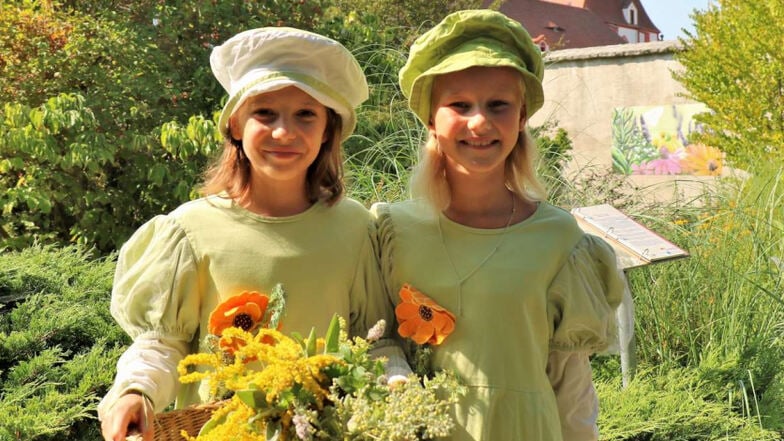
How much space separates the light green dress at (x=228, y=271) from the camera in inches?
84.0

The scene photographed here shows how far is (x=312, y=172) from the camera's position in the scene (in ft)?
7.73

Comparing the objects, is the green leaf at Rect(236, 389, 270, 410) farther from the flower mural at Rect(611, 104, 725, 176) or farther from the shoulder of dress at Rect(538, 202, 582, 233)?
the flower mural at Rect(611, 104, 725, 176)

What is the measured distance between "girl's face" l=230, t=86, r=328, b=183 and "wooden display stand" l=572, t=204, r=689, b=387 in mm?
1556

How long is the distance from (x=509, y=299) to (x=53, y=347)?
1.97m

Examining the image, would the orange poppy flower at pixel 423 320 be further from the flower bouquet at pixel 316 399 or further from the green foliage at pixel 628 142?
the green foliage at pixel 628 142

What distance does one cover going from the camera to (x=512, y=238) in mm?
2236

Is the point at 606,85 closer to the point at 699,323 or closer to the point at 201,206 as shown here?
the point at 699,323

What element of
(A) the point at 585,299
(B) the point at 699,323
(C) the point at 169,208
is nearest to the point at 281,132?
(A) the point at 585,299

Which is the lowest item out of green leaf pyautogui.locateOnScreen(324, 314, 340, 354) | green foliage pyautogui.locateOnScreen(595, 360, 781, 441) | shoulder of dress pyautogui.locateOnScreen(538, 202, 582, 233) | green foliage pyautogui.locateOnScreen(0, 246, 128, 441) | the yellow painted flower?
the yellow painted flower

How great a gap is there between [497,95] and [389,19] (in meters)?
14.9

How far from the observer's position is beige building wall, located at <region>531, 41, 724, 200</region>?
13734mm

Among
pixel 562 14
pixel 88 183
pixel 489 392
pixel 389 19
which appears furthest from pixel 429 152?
pixel 562 14

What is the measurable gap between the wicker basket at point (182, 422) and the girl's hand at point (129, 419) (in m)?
0.02

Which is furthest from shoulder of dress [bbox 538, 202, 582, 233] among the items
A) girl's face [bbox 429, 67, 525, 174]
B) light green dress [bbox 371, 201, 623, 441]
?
girl's face [bbox 429, 67, 525, 174]
